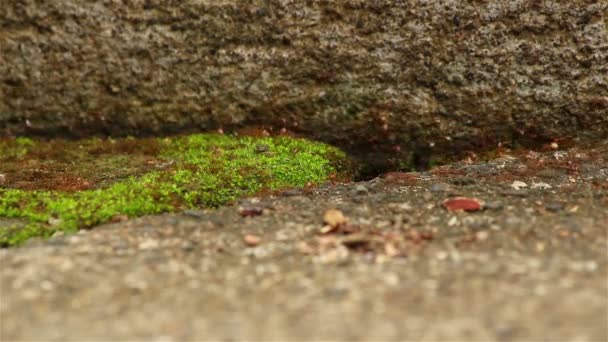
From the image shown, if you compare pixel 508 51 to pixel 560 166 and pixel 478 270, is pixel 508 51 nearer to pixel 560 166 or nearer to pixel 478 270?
pixel 560 166

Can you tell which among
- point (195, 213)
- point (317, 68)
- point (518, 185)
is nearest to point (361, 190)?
point (518, 185)

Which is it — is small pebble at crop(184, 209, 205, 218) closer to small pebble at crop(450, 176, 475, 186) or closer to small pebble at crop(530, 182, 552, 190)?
small pebble at crop(450, 176, 475, 186)

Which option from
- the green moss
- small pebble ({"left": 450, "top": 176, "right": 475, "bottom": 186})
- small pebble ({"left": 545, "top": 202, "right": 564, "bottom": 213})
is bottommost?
the green moss

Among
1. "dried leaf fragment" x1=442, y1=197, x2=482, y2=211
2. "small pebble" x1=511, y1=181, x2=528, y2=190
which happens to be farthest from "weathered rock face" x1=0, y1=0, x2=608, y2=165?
"dried leaf fragment" x1=442, y1=197, x2=482, y2=211

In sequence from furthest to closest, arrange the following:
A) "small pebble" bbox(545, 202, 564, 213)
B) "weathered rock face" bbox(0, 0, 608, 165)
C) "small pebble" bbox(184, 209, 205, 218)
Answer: "weathered rock face" bbox(0, 0, 608, 165) → "small pebble" bbox(184, 209, 205, 218) → "small pebble" bbox(545, 202, 564, 213)

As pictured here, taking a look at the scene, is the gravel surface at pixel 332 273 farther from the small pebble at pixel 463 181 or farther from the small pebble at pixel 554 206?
the small pebble at pixel 463 181

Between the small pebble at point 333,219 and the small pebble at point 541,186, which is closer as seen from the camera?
the small pebble at point 333,219

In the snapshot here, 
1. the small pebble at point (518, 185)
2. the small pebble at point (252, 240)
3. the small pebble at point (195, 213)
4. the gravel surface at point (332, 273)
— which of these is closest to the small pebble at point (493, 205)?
the gravel surface at point (332, 273)

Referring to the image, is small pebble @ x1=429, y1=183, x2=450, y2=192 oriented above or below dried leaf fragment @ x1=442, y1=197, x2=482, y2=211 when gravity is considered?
below
